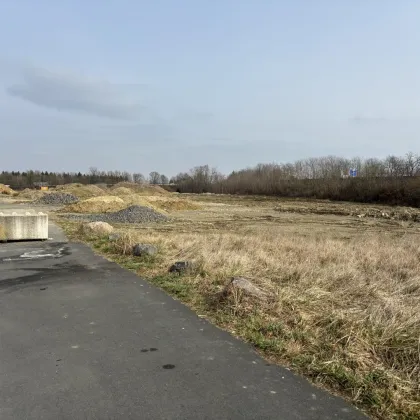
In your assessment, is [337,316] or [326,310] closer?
[337,316]

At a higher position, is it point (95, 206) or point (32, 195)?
point (32, 195)

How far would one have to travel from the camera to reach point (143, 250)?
10414 mm

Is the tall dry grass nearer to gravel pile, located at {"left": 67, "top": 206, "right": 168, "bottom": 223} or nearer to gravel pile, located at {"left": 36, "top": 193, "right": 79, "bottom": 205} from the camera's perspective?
gravel pile, located at {"left": 67, "top": 206, "right": 168, "bottom": 223}

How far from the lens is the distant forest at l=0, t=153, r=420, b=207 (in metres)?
57.3

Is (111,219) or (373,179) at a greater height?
(373,179)

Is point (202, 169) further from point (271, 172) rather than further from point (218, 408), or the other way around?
point (218, 408)

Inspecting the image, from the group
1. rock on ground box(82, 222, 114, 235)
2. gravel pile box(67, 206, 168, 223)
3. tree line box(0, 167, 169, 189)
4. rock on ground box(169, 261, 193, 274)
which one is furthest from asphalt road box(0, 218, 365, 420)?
tree line box(0, 167, 169, 189)

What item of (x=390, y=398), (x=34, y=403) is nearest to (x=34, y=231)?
(x=34, y=403)

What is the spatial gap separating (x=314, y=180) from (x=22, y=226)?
7082 centimetres

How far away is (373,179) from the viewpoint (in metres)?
62.0

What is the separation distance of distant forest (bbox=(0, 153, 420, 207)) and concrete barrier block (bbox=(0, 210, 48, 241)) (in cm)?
4791

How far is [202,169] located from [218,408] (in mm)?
131665

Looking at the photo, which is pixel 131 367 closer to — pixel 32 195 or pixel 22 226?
pixel 22 226

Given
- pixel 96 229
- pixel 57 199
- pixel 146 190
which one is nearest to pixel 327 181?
pixel 146 190
